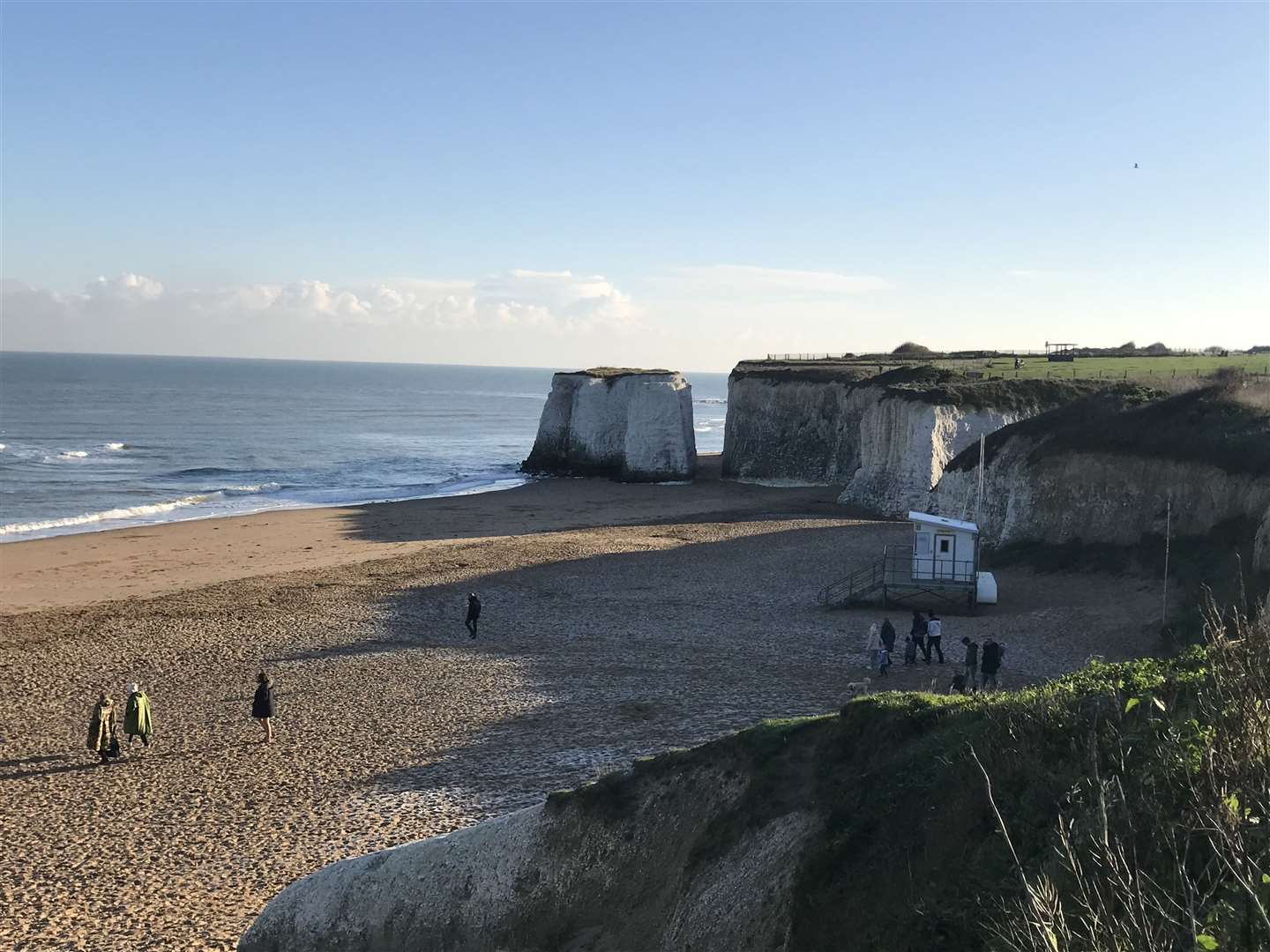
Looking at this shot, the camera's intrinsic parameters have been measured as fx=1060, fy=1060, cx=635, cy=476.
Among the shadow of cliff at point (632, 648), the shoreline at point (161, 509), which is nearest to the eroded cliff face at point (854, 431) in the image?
the shadow of cliff at point (632, 648)

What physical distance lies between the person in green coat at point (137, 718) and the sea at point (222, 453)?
1137 inches

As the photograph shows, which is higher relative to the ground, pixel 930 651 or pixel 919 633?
pixel 919 633

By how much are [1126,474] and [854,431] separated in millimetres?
30409

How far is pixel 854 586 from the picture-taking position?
101 feet

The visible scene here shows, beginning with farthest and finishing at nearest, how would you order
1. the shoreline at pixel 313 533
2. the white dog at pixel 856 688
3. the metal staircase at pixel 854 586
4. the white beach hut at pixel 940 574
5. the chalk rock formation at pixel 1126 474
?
the shoreline at pixel 313 533 < the metal staircase at pixel 854 586 < the white beach hut at pixel 940 574 < the chalk rock formation at pixel 1126 474 < the white dog at pixel 856 688

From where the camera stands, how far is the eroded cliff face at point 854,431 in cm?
4691

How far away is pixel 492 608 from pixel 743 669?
32.0 ft

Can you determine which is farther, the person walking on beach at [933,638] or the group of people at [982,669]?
the person walking on beach at [933,638]

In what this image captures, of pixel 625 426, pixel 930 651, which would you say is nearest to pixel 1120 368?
pixel 625 426

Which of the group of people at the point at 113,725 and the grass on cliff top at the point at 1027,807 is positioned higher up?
the grass on cliff top at the point at 1027,807

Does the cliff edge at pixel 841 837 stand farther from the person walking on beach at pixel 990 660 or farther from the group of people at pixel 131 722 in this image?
the person walking on beach at pixel 990 660

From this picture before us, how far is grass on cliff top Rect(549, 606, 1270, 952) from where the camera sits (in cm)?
531

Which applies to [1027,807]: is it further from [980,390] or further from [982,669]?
[980,390]

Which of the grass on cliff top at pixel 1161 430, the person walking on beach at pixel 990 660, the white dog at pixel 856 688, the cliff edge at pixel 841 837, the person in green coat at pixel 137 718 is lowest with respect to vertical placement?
the person in green coat at pixel 137 718
